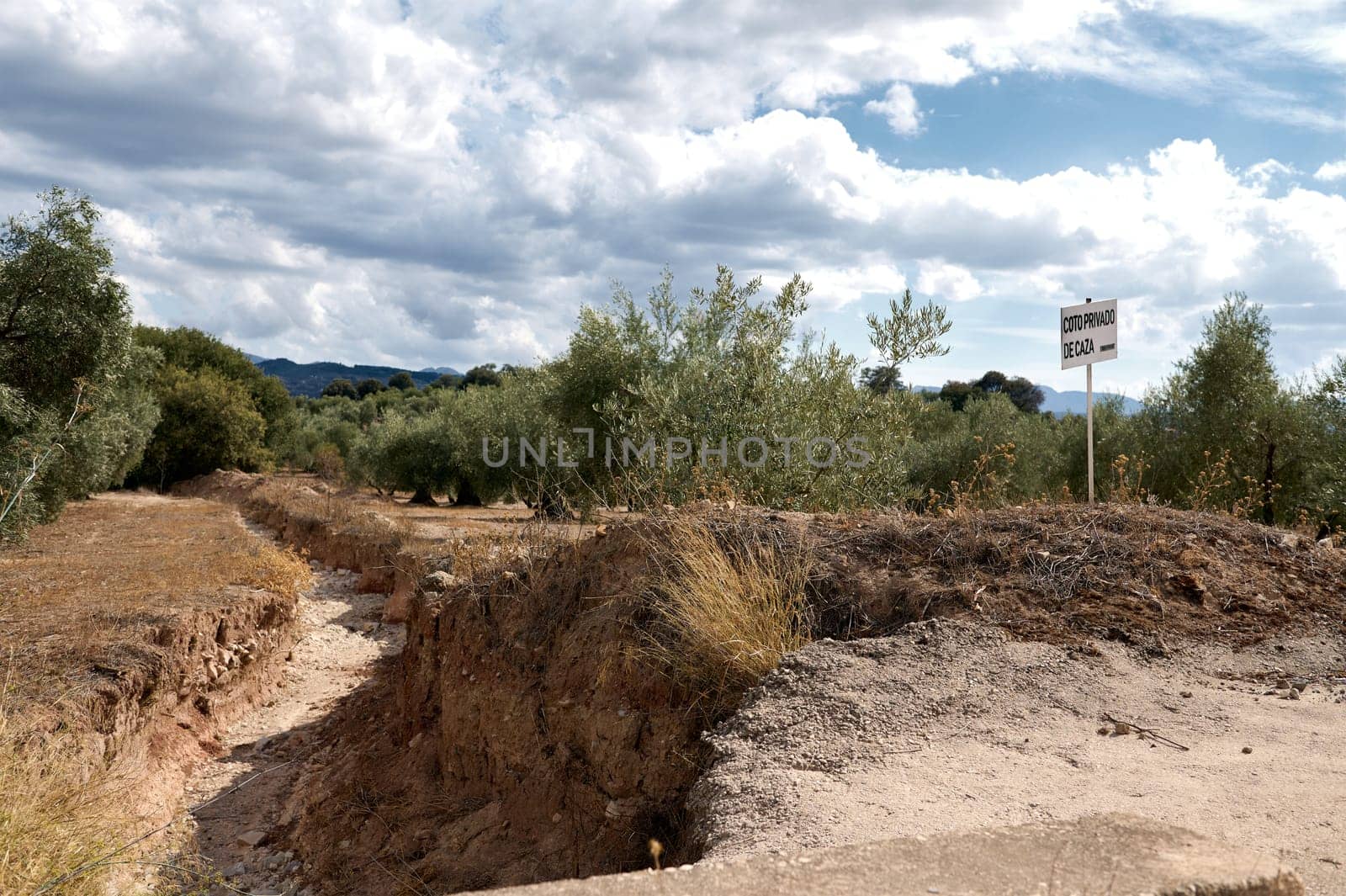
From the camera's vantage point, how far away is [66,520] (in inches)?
879

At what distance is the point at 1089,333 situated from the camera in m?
9.65

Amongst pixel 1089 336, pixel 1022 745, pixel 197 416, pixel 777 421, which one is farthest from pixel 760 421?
pixel 197 416

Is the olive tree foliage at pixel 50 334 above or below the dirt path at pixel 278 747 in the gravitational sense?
above

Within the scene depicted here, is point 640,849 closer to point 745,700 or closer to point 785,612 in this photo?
point 745,700

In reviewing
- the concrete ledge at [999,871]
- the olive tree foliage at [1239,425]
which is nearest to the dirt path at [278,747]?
the concrete ledge at [999,871]

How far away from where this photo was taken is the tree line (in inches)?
448

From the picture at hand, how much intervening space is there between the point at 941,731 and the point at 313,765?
7.35 metres

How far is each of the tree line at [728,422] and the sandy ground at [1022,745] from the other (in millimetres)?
2469

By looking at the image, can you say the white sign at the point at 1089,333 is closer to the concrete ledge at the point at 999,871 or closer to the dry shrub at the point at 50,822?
the concrete ledge at the point at 999,871

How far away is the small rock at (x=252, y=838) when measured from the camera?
27.3ft

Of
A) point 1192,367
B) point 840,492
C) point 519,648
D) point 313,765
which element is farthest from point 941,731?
point 1192,367

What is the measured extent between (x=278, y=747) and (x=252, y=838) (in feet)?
7.07

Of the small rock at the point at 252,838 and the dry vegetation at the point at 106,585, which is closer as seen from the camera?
the small rock at the point at 252,838

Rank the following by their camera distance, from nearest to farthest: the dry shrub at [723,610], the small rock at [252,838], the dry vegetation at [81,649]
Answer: the dry vegetation at [81,649] → the dry shrub at [723,610] → the small rock at [252,838]
